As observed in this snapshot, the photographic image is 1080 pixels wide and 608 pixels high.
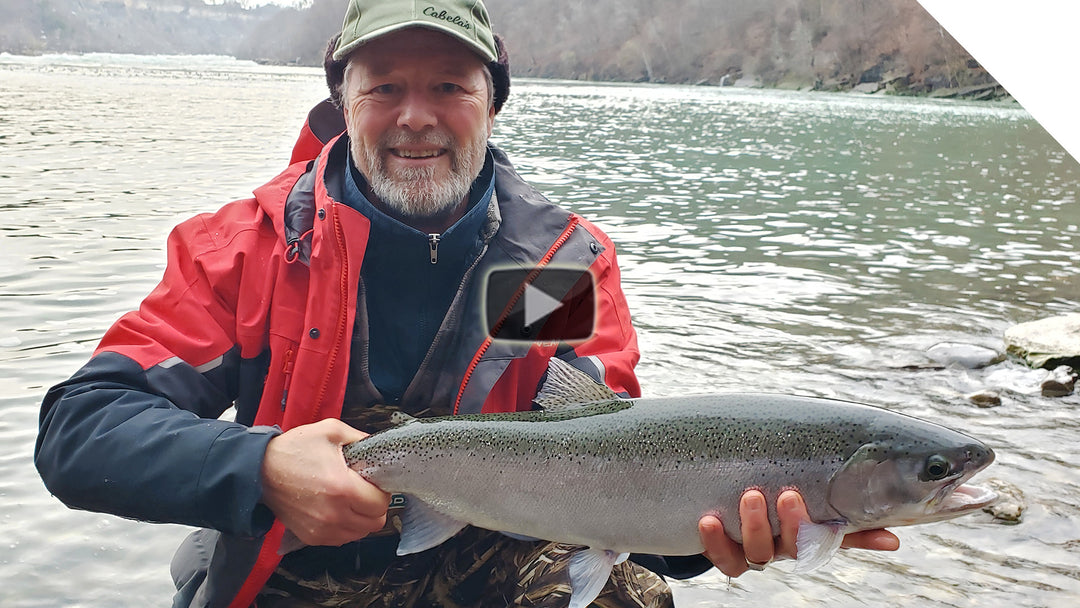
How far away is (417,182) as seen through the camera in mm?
3043

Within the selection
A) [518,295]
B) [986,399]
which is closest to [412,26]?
[518,295]

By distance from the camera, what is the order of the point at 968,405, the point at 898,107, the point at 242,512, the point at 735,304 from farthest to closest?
the point at 898,107 → the point at 735,304 → the point at 968,405 → the point at 242,512

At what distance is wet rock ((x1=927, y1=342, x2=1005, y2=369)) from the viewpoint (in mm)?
8047

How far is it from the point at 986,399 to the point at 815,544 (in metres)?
5.51

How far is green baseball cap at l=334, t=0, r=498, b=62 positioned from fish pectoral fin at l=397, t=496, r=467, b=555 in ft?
4.74

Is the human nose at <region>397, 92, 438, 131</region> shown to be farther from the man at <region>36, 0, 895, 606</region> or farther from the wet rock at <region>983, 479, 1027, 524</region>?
the wet rock at <region>983, 479, 1027, 524</region>

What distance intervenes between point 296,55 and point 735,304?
466 feet

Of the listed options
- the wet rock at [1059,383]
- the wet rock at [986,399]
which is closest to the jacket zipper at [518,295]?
the wet rock at [986,399]

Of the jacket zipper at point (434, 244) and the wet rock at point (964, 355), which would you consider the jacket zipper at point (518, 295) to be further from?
the wet rock at point (964, 355)

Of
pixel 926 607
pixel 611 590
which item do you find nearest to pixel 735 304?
pixel 926 607

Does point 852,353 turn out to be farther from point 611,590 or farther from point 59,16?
point 59,16

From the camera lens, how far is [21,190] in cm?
1534
